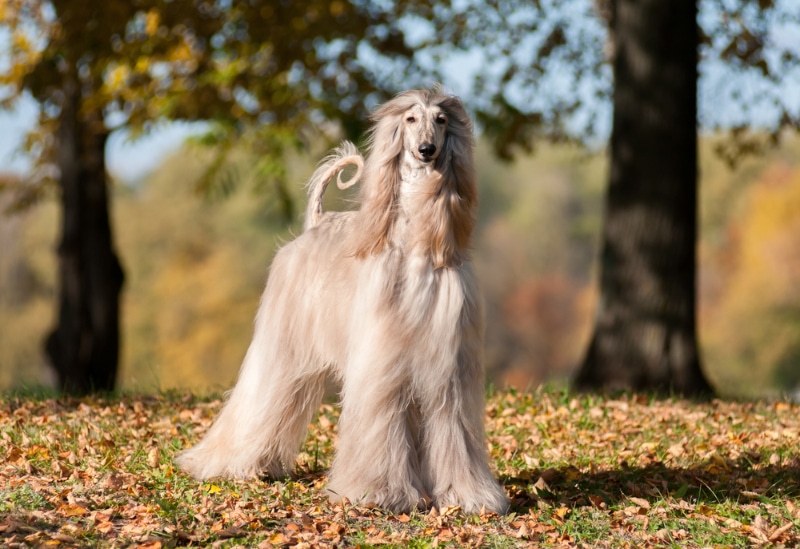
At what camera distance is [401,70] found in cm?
1250

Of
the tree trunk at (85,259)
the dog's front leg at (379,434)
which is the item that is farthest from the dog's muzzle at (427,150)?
the tree trunk at (85,259)

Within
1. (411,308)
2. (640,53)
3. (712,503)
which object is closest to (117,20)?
(640,53)

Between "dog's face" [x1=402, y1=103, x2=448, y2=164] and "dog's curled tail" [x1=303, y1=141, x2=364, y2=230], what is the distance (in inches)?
23.8

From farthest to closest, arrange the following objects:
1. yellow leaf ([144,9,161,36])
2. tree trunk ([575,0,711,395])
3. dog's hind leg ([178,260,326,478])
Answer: yellow leaf ([144,9,161,36]) → tree trunk ([575,0,711,395]) → dog's hind leg ([178,260,326,478])

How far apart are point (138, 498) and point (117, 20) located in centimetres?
740

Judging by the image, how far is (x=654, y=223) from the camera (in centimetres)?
874

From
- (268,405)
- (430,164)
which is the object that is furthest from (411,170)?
(268,405)

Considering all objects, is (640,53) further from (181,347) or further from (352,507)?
(181,347)

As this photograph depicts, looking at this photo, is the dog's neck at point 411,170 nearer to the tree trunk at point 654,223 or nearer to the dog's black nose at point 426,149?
the dog's black nose at point 426,149

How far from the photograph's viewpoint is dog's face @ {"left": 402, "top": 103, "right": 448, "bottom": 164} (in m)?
4.52

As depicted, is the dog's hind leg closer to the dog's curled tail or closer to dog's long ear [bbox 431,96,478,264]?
the dog's curled tail

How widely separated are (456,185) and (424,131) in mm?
287

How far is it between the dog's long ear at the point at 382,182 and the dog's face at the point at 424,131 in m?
0.05

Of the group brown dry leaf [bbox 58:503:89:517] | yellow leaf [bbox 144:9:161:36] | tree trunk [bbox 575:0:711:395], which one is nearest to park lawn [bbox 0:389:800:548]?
brown dry leaf [bbox 58:503:89:517]
